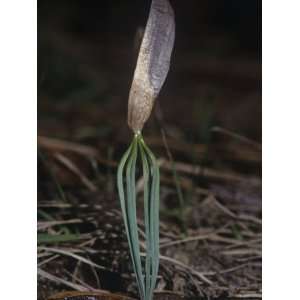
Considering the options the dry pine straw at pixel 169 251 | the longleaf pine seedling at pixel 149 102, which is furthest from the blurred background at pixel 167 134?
the longleaf pine seedling at pixel 149 102

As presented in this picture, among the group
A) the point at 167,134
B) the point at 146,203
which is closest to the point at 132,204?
A: the point at 146,203

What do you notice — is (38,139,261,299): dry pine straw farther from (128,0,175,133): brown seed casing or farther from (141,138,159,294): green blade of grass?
(128,0,175,133): brown seed casing

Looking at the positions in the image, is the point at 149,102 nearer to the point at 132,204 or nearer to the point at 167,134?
the point at 132,204

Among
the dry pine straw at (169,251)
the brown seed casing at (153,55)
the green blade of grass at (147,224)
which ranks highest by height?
the brown seed casing at (153,55)

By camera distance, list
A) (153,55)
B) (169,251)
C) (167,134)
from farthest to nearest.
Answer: (167,134)
(169,251)
(153,55)

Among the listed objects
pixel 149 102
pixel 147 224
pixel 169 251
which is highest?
pixel 149 102

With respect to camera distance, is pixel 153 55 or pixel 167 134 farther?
pixel 167 134

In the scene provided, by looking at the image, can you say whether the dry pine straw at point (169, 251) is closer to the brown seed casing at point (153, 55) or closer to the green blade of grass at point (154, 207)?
the green blade of grass at point (154, 207)

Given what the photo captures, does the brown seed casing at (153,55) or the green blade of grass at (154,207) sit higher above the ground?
the brown seed casing at (153,55)
